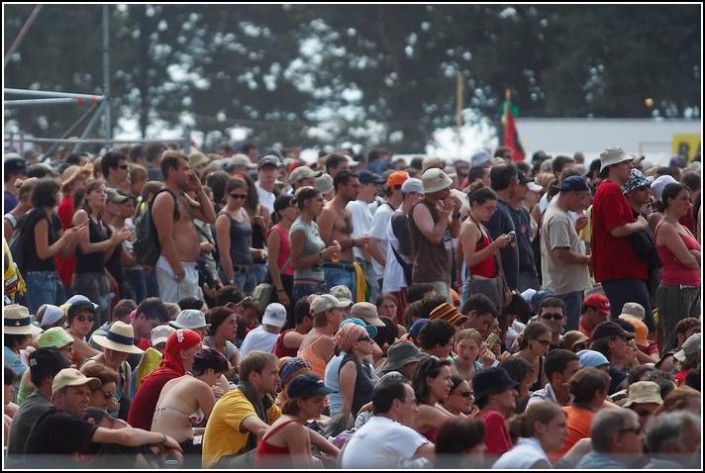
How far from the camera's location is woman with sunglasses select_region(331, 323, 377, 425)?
1021 cm

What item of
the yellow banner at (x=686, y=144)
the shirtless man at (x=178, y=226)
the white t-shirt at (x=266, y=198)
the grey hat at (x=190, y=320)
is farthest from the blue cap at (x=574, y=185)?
the yellow banner at (x=686, y=144)

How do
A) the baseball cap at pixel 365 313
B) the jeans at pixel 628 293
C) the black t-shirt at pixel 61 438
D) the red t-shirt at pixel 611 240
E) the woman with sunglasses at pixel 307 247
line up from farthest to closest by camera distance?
the woman with sunglasses at pixel 307 247 < the jeans at pixel 628 293 < the red t-shirt at pixel 611 240 < the baseball cap at pixel 365 313 < the black t-shirt at pixel 61 438

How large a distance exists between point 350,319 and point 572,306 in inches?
104

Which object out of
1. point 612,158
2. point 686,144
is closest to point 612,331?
point 612,158

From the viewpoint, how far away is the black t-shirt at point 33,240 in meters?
12.9

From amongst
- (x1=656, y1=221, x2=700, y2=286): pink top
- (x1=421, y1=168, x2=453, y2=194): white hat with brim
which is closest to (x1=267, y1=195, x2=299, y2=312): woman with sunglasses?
(x1=421, y1=168, x2=453, y2=194): white hat with brim

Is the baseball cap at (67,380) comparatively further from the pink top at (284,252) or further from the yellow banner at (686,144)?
the yellow banner at (686,144)

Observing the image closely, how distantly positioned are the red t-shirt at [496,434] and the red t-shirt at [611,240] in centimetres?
355

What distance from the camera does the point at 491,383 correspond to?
9008mm

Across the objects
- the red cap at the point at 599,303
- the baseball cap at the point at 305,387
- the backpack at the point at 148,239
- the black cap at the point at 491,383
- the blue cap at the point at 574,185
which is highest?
the blue cap at the point at 574,185

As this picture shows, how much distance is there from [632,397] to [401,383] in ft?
4.69

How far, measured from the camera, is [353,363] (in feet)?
33.8

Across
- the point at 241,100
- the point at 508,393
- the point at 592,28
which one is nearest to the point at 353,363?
the point at 508,393

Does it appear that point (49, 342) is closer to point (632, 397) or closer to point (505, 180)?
point (632, 397)
